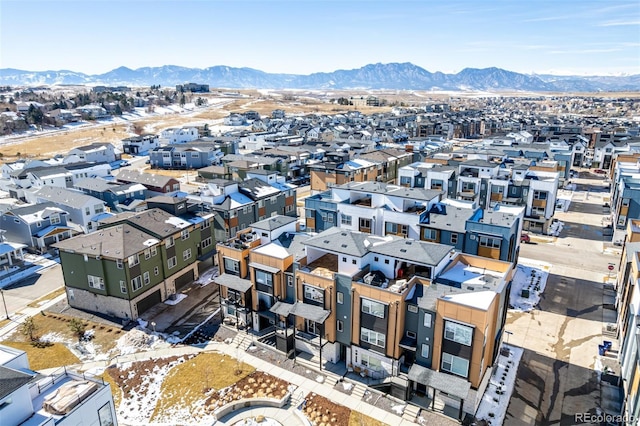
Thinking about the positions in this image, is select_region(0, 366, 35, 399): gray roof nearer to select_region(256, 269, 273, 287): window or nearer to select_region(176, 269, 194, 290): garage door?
select_region(256, 269, 273, 287): window

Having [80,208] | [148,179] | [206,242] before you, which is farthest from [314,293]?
[148,179]

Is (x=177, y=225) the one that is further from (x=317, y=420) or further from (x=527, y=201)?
(x=527, y=201)

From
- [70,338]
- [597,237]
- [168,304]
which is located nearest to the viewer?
[70,338]

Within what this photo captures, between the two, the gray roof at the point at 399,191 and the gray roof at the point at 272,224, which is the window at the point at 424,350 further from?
the gray roof at the point at 399,191

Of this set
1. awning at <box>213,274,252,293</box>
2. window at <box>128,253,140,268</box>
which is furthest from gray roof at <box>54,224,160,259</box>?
awning at <box>213,274,252,293</box>

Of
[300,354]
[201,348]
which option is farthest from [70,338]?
[300,354]

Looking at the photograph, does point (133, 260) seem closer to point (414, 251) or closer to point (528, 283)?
point (414, 251)

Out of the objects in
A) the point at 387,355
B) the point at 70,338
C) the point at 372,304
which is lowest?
the point at 70,338
